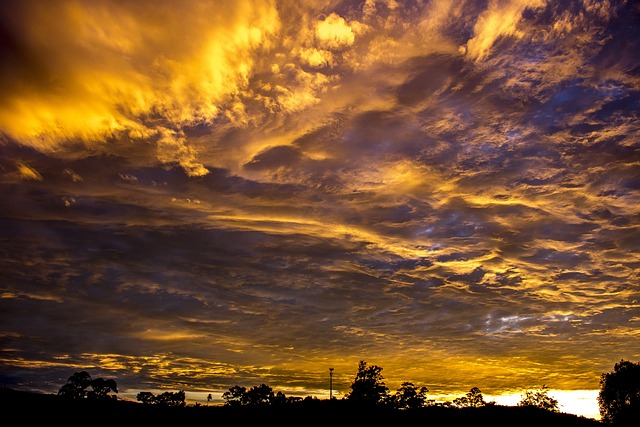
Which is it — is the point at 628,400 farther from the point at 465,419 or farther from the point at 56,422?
the point at 56,422

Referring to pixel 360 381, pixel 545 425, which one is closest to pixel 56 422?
pixel 545 425

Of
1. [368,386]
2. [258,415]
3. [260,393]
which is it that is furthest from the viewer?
[260,393]

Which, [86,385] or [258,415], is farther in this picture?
[86,385]

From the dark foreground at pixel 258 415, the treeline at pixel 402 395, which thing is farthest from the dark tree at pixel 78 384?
the dark foreground at pixel 258 415

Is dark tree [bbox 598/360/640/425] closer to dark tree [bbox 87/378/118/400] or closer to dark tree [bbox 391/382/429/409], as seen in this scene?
dark tree [bbox 391/382/429/409]

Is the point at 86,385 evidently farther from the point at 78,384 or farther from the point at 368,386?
the point at 368,386

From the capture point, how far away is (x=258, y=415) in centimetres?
3834

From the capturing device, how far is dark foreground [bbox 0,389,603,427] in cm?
3225

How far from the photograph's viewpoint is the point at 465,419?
4119 cm

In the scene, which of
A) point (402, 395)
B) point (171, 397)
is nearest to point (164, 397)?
point (171, 397)

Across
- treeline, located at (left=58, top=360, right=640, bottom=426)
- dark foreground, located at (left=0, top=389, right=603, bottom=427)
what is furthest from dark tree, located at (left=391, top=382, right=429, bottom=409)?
dark foreground, located at (left=0, top=389, right=603, bottom=427)

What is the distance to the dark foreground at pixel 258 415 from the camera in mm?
32250

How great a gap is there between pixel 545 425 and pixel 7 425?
141 feet

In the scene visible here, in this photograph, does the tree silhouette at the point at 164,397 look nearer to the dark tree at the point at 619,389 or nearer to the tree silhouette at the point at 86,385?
the tree silhouette at the point at 86,385
